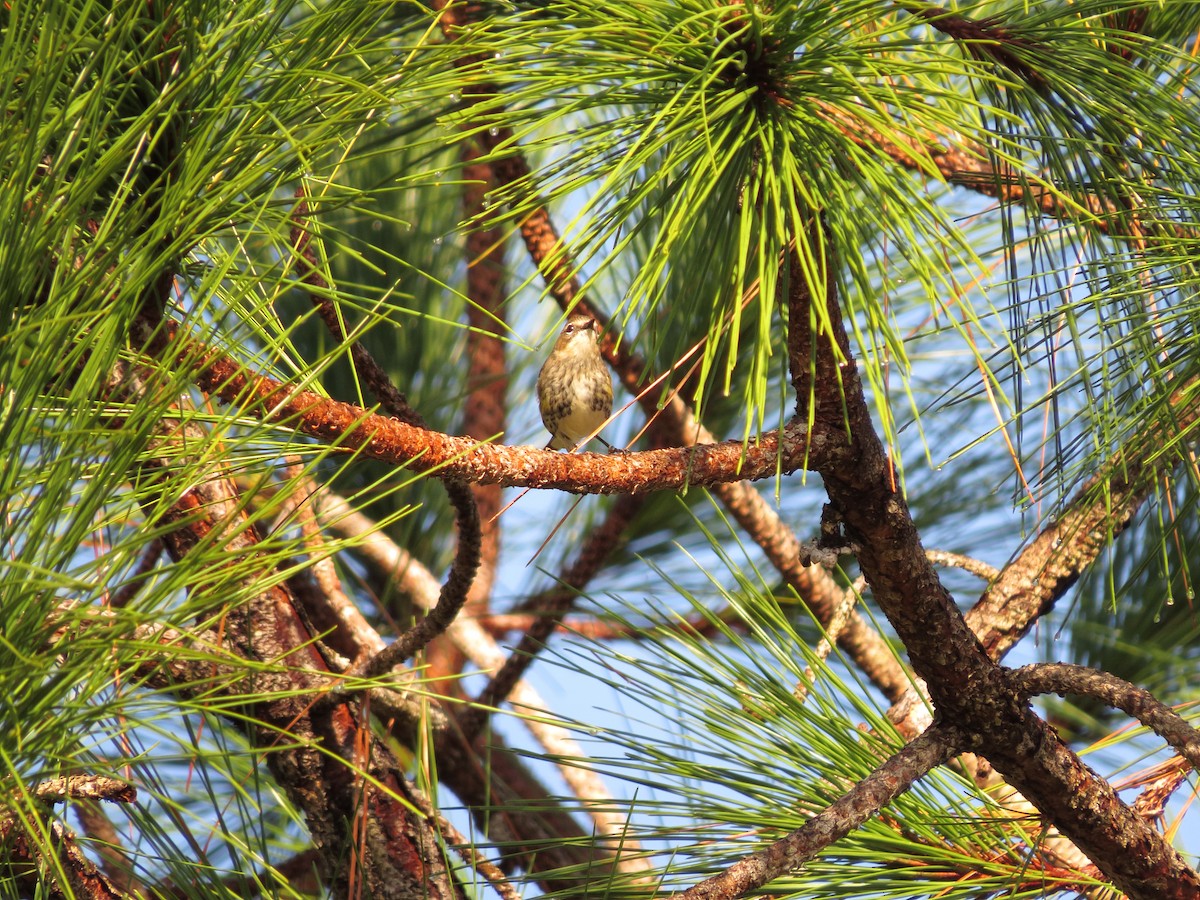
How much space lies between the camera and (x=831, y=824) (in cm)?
142

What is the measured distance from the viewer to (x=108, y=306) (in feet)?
3.51

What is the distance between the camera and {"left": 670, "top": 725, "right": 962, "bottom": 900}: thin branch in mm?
1347

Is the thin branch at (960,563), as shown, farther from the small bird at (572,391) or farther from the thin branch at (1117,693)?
the small bird at (572,391)

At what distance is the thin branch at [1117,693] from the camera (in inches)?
56.9

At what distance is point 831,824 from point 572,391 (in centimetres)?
257

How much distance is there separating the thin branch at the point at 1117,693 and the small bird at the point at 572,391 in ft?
7.41

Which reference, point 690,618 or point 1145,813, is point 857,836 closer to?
point 1145,813

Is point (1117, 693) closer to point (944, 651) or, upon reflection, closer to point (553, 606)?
point (944, 651)

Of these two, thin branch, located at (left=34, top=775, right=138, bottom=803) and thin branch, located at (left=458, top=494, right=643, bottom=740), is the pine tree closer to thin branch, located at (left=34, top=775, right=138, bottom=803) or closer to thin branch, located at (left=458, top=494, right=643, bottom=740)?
thin branch, located at (left=34, top=775, right=138, bottom=803)

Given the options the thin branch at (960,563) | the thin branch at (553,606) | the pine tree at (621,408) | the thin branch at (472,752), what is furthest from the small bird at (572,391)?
the thin branch at (960,563)

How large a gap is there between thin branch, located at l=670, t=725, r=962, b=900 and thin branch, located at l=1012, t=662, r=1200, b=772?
15 centimetres

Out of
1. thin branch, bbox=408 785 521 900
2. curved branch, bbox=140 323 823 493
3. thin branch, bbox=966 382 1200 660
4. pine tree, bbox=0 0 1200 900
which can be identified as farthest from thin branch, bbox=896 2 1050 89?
thin branch, bbox=408 785 521 900

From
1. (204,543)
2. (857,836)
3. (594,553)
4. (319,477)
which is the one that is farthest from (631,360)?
(204,543)

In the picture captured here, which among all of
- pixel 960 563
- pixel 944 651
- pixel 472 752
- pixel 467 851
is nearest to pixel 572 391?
pixel 472 752
